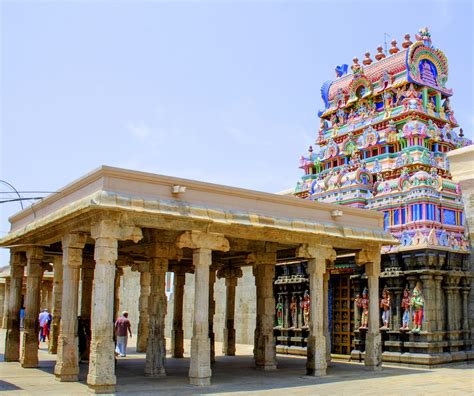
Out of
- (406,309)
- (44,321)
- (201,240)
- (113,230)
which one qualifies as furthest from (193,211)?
(44,321)

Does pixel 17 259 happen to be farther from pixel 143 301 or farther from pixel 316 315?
pixel 316 315

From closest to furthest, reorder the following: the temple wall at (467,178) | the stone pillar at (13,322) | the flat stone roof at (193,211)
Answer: the flat stone roof at (193,211)
the stone pillar at (13,322)
the temple wall at (467,178)

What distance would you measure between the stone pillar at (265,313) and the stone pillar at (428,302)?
427cm

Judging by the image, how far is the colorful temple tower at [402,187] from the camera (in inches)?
664

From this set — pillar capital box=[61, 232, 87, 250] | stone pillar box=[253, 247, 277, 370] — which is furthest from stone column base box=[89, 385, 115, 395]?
stone pillar box=[253, 247, 277, 370]

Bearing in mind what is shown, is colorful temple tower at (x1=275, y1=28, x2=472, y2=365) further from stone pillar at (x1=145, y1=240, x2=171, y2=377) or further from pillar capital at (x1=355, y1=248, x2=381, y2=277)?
stone pillar at (x1=145, y1=240, x2=171, y2=377)

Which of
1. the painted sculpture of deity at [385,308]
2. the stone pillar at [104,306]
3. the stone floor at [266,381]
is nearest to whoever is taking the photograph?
the stone pillar at [104,306]

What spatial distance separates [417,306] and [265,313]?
439cm

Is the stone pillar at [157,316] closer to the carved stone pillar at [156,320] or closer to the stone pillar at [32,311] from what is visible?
the carved stone pillar at [156,320]

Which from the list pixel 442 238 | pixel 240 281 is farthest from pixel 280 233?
pixel 240 281

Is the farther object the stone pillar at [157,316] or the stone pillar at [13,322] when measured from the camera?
the stone pillar at [13,322]

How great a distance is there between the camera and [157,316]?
13648 mm

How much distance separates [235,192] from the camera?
42.2 feet

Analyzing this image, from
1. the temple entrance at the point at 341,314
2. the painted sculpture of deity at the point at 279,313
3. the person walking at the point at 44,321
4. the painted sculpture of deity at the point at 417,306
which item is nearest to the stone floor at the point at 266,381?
the painted sculpture of deity at the point at 417,306
